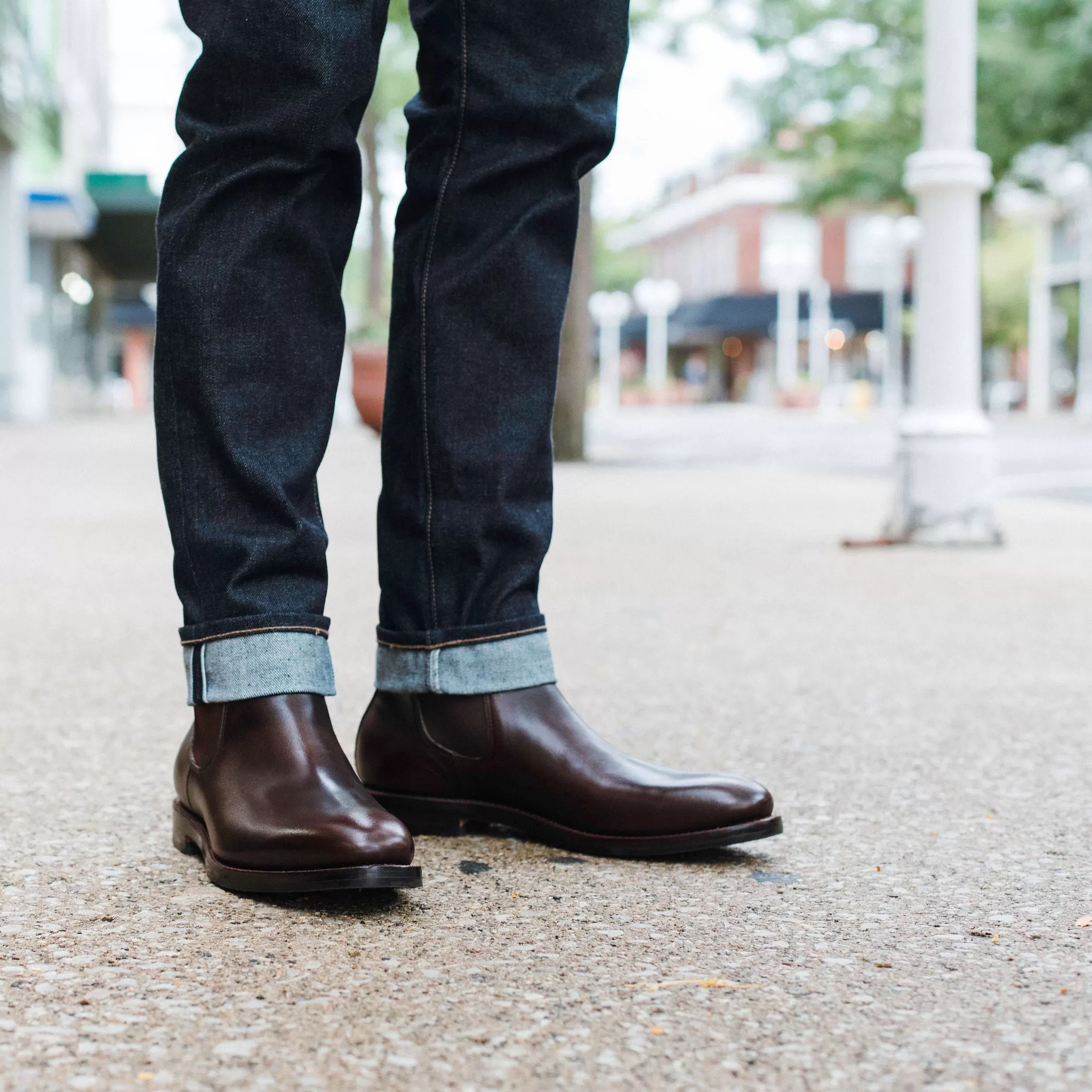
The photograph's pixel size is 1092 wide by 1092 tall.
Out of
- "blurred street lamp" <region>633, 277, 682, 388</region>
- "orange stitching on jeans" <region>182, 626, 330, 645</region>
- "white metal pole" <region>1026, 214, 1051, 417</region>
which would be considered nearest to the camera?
"orange stitching on jeans" <region>182, 626, 330, 645</region>

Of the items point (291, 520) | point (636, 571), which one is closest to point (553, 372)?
point (291, 520)

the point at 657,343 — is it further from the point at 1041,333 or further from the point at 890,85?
the point at 890,85

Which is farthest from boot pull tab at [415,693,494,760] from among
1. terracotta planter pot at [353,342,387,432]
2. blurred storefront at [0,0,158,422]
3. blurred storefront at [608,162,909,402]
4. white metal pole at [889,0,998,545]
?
blurred storefront at [608,162,909,402]

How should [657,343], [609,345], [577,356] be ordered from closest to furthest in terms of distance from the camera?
1. [577,356]
2. [609,345]
3. [657,343]

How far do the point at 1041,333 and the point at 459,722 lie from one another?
27689 millimetres

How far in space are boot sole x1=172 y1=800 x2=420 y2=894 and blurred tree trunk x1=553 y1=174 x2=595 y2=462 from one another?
8196 mm

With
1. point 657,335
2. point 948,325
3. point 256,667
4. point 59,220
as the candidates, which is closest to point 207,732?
point 256,667

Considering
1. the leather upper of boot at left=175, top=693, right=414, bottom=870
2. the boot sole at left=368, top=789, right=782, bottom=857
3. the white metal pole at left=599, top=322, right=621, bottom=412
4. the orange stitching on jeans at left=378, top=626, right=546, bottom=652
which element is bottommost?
the boot sole at left=368, top=789, right=782, bottom=857

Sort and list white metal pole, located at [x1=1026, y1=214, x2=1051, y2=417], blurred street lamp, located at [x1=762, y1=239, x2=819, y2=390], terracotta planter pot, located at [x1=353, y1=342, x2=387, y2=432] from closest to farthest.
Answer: terracotta planter pot, located at [x1=353, y1=342, x2=387, y2=432]
white metal pole, located at [x1=1026, y1=214, x2=1051, y2=417]
blurred street lamp, located at [x1=762, y1=239, x2=819, y2=390]

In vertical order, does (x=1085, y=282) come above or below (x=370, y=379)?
above

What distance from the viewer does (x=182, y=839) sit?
56.6 inches

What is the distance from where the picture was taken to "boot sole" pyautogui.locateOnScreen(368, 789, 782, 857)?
140 centimetres

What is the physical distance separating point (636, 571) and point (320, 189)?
285cm

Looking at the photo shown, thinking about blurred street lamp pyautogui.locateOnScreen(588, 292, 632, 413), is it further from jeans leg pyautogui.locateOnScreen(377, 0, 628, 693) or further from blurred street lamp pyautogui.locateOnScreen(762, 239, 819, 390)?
jeans leg pyautogui.locateOnScreen(377, 0, 628, 693)
